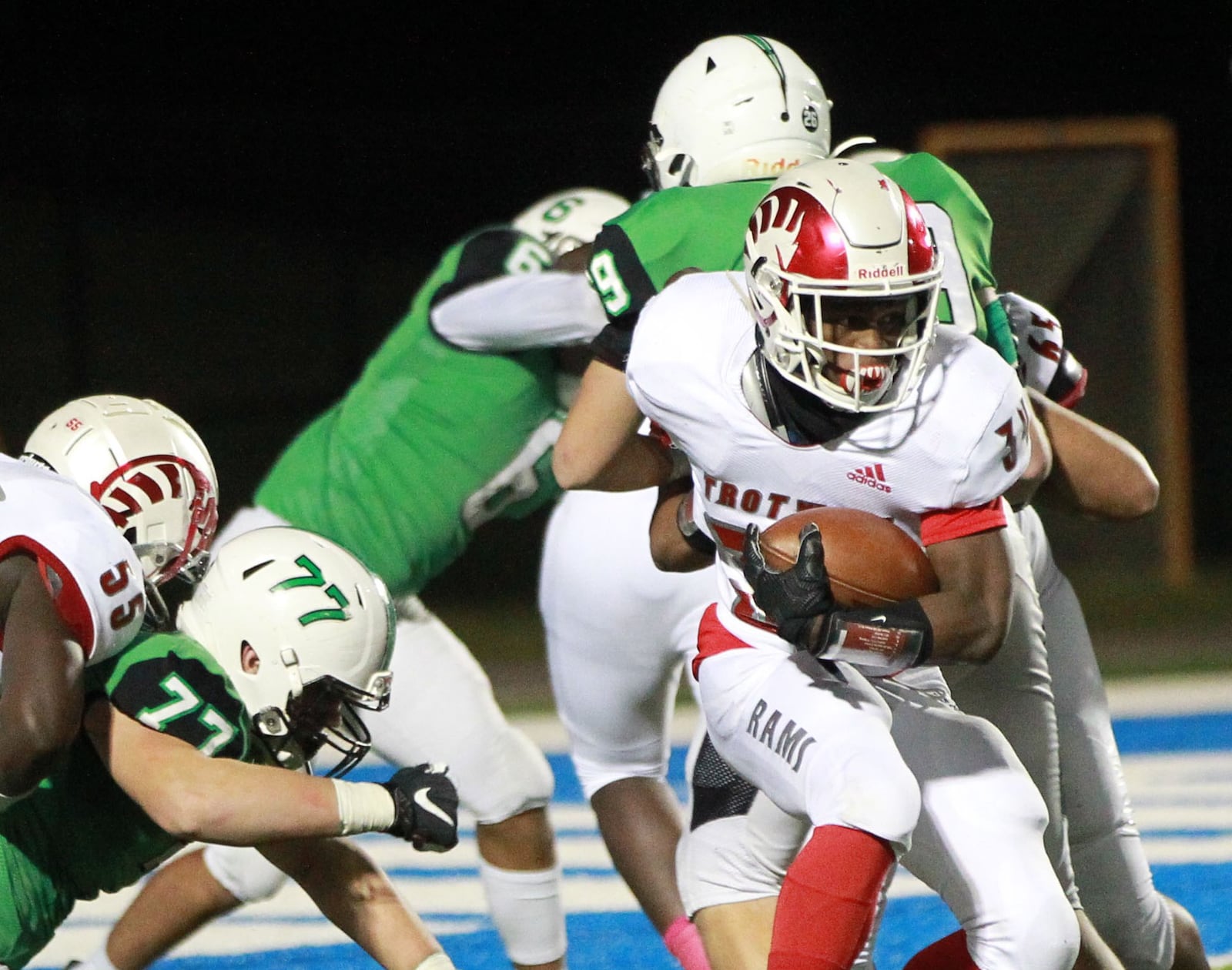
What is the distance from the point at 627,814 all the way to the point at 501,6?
8.49 metres

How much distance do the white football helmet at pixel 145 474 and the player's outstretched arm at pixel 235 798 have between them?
52cm

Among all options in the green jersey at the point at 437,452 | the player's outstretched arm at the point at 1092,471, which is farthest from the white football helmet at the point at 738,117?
the player's outstretched arm at the point at 1092,471

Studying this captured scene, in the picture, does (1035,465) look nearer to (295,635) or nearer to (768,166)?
(768,166)

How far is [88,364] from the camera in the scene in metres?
8.77

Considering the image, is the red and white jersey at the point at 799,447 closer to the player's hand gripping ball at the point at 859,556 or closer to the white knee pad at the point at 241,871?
the player's hand gripping ball at the point at 859,556

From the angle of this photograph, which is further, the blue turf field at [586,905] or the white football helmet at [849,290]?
the blue turf field at [586,905]

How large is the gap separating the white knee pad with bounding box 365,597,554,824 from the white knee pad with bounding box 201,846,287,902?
345 mm

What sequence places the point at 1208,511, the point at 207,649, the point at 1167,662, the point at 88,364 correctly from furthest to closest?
the point at 1208,511 → the point at 88,364 → the point at 1167,662 → the point at 207,649

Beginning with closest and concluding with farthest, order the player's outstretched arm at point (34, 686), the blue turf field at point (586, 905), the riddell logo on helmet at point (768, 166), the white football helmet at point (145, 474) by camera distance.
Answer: the player's outstretched arm at point (34, 686) → the white football helmet at point (145, 474) → the riddell logo on helmet at point (768, 166) → the blue turf field at point (586, 905)

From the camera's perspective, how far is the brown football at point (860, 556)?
232 centimetres

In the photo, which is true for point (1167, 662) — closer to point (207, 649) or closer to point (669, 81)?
point (669, 81)

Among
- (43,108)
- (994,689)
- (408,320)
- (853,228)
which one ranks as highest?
(853,228)

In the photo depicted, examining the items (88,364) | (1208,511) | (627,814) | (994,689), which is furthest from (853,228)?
(1208,511)

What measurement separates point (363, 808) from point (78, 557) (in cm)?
47
